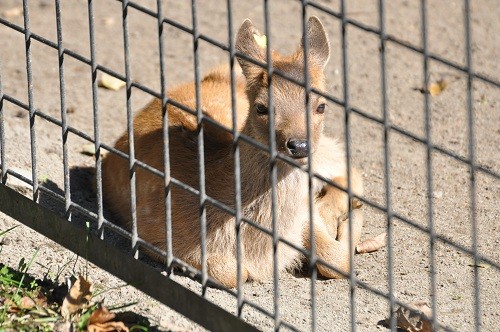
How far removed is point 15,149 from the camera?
21.0 ft

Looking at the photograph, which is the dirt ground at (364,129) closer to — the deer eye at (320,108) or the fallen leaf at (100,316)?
the fallen leaf at (100,316)

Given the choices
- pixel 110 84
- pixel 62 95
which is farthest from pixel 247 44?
pixel 110 84

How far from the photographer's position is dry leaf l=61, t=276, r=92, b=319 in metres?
Answer: 4.61

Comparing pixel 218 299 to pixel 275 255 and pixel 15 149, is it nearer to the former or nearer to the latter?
pixel 275 255

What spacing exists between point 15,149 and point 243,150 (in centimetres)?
160

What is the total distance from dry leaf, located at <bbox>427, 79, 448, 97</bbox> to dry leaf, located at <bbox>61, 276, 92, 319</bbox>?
158 inches

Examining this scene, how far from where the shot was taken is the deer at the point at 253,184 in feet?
17.7

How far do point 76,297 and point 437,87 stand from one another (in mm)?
4176

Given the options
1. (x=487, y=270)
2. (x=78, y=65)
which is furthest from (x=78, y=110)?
(x=487, y=270)

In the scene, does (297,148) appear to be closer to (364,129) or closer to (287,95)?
(287,95)

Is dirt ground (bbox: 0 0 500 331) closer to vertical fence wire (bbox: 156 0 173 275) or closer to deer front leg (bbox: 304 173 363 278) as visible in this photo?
deer front leg (bbox: 304 173 363 278)

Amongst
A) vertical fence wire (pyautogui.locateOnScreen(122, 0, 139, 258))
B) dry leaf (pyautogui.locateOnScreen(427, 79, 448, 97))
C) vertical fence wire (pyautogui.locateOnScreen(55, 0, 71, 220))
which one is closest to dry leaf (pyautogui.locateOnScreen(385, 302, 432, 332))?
vertical fence wire (pyautogui.locateOnScreen(122, 0, 139, 258))

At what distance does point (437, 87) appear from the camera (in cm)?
801

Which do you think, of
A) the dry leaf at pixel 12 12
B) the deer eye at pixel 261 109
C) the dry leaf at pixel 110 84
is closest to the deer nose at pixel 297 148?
the deer eye at pixel 261 109
